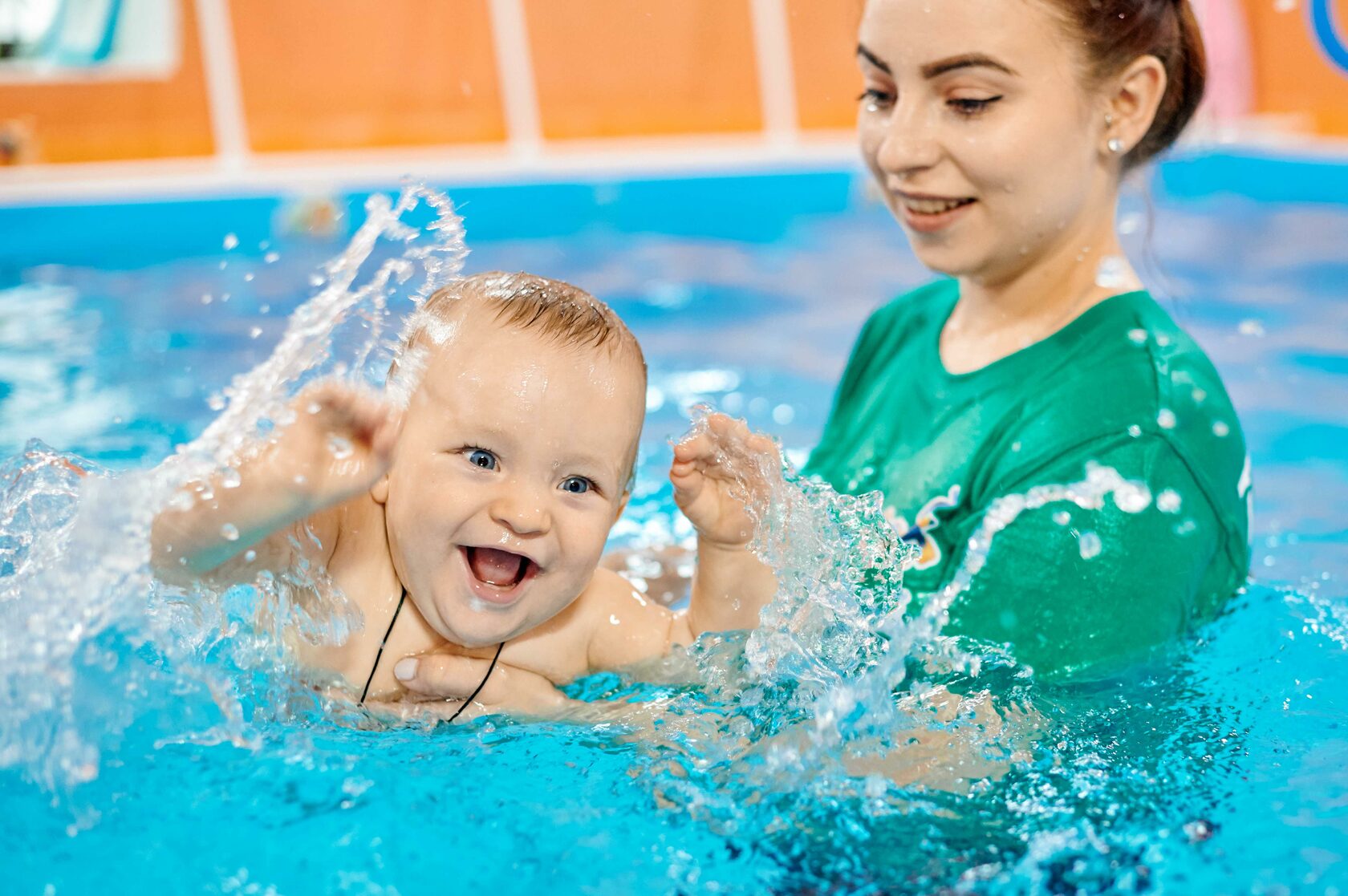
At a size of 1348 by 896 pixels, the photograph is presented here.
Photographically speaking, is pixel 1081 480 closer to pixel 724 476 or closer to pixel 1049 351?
pixel 1049 351

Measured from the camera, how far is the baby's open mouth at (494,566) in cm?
187

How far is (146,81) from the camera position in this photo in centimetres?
860

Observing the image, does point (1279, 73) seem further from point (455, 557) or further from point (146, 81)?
point (455, 557)

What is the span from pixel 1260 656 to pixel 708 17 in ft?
24.6

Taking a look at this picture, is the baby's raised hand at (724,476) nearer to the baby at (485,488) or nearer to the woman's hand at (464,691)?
the baby at (485,488)

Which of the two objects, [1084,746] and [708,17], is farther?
[708,17]

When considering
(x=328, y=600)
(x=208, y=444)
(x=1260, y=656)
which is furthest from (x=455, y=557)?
(x=1260, y=656)

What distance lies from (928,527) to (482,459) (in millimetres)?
706

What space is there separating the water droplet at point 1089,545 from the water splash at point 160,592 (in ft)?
3.10

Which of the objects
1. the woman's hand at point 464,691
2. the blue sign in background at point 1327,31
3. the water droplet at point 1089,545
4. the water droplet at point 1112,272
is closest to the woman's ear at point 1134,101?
the water droplet at point 1112,272

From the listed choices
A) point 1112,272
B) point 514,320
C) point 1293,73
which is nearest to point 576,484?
point 514,320

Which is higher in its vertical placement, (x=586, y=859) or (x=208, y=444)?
(x=208, y=444)

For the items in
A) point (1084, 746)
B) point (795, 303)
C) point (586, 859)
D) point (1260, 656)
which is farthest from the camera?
point (795, 303)

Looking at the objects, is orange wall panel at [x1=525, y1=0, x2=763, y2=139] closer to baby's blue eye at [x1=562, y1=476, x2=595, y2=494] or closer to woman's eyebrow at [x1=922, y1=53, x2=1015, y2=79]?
woman's eyebrow at [x1=922, y1=53, x2=1015, y2=79]
